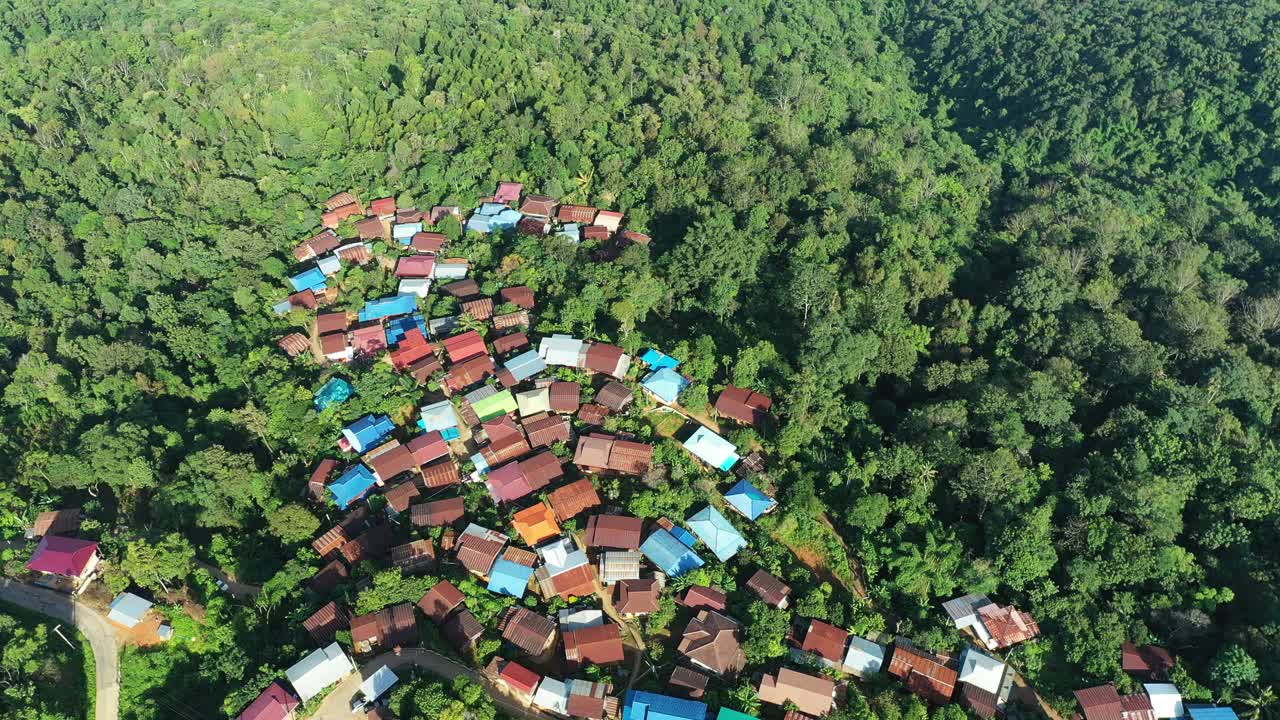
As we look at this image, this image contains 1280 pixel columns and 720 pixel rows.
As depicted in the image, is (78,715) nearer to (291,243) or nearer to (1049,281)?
(291,243)

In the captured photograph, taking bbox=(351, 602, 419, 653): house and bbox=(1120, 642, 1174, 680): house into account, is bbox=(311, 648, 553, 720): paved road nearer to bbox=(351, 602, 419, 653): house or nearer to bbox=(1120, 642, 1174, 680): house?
bbox=(351, 602, 419, 653): house

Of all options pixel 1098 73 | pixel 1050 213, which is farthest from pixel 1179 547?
pixel 1098 73

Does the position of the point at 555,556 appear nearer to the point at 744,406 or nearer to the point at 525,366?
the point at 525,366

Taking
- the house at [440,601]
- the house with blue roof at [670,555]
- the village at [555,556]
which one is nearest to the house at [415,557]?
the village at [555,556]

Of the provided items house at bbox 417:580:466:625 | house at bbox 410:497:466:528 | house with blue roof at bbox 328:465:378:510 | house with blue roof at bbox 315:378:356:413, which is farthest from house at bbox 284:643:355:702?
house with blue roof at bbox 315:378:356:413

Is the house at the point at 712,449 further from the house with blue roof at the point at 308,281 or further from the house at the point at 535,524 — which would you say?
the house with blue roof at the point at 308,281
